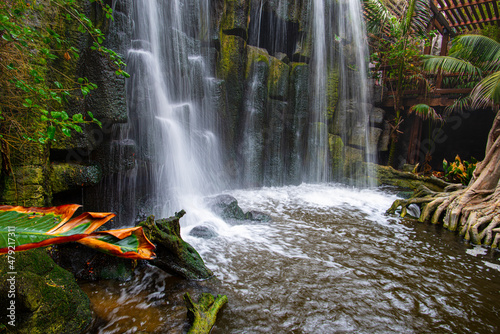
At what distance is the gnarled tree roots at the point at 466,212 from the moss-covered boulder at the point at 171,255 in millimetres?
5152

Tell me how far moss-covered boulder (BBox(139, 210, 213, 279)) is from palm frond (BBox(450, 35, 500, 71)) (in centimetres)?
1154

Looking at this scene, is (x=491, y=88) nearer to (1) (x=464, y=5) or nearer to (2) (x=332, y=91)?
(2) (x=332, y=91)

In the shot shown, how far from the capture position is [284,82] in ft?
31.8

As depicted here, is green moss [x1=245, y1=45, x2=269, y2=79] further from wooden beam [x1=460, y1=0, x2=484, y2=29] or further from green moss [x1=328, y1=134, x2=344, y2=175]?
wooden beam [x1=460, y1=0, x2=484, y2=29]

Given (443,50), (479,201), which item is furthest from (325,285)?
(443,50)

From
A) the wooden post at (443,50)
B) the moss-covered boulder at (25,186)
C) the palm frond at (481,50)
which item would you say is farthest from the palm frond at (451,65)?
the moss-covered boulder at (25,186)

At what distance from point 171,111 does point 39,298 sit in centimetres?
564

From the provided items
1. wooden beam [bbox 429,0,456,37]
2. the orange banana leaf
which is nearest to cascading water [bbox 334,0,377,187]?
wooden beam [bbox 429,0,456,37]

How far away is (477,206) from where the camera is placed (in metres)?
5.55

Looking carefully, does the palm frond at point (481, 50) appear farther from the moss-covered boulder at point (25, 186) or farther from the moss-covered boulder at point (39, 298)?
the moss-covered boulder at point (25, 186)

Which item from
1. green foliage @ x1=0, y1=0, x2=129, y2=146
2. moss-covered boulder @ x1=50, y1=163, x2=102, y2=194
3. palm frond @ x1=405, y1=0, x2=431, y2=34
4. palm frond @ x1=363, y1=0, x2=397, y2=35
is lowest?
moss-covered boulder @ x1=50, y1=163, x2=102, y2=194

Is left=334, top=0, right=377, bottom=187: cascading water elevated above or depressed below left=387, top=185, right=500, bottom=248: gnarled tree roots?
above

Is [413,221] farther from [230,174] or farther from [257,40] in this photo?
[257,40]

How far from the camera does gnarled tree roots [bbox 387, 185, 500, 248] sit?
16.0ft
